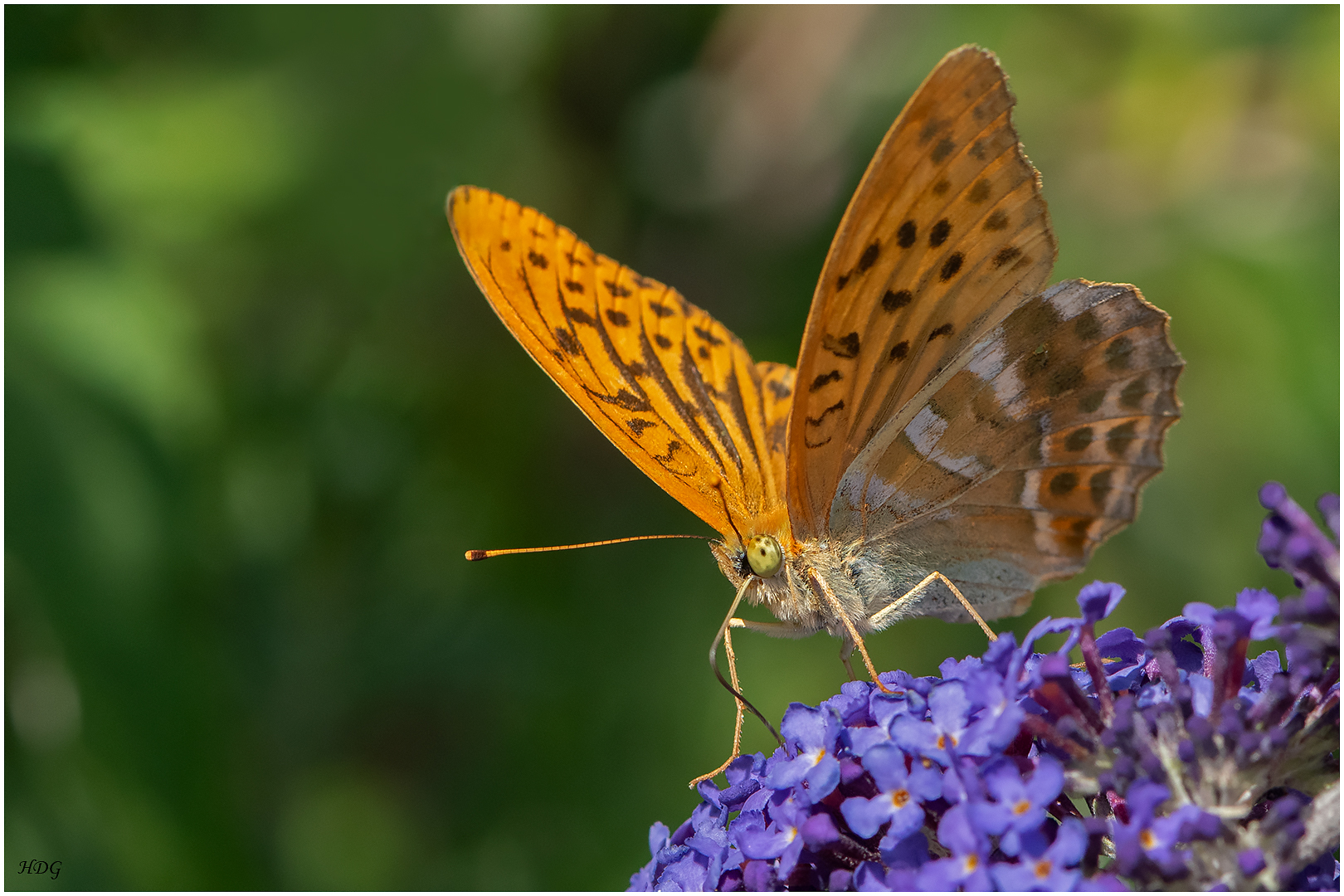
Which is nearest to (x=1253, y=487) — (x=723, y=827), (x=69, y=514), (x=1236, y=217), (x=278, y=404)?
(x=1236, y=217)

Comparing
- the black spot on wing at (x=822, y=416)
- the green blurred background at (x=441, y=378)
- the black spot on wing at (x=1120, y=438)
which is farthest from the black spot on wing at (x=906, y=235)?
the green blurred background at (x=441, y=378)

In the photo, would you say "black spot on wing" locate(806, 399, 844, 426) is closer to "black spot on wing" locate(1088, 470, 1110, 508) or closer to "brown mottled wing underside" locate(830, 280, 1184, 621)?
"brown mottled wing underside" locate(830, 280, 1184, 621)

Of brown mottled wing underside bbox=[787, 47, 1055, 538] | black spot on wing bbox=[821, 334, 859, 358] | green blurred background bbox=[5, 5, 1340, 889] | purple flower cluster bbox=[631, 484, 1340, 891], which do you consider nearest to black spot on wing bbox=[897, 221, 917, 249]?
brown mottled wing underside bbox=[787, 47, 1055, 538]

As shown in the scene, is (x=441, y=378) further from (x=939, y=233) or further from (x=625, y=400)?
(x=939, y=233)

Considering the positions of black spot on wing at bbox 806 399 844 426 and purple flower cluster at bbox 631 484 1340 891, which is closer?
purple flower cluster at bbox 631 484 1340 891

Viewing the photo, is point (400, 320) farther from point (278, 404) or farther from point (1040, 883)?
point (1040, 883)

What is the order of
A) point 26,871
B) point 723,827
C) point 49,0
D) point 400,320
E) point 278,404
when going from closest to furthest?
1. point 723,827
2. point 26,871
3. point 49,0
4. point 278,404
5. point 400,320

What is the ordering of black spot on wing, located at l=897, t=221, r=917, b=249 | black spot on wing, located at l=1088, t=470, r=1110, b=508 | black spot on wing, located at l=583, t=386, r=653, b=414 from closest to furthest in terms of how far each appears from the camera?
black spot on wing, located at l=897, t=221, r=917, b=249
black spot on wing, located at l=1088, t=470, r=1110, b=508
black spot on wing, located at l=583, t=386, r=653, b=414
